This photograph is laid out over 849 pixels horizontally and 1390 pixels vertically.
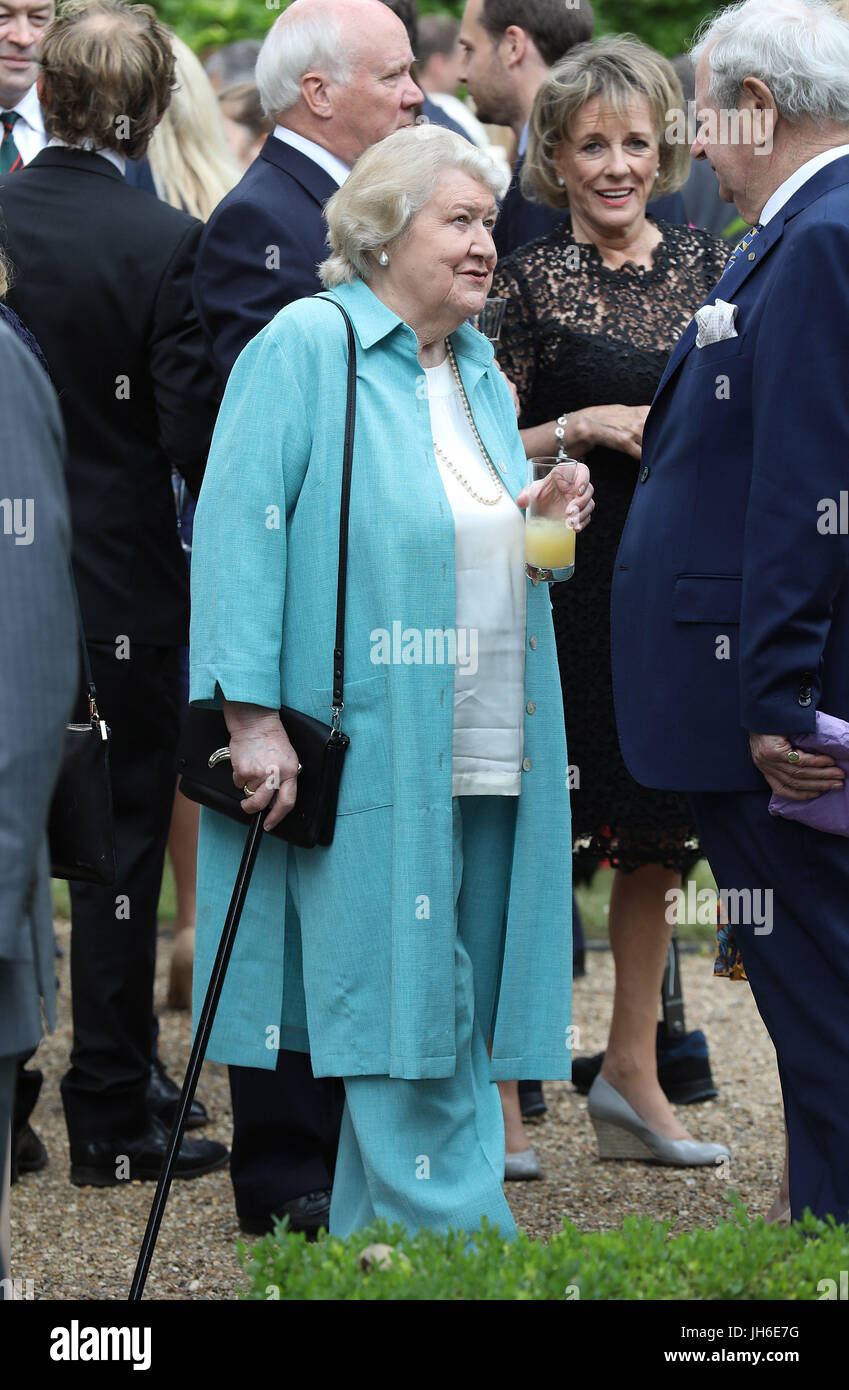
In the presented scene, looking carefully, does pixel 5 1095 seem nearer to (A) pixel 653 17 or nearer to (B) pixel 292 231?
(B) pixel 292 231

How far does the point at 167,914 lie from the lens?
7551 millimetres

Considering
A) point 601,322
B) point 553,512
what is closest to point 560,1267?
point 553,512

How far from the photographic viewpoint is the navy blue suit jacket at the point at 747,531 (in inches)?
120

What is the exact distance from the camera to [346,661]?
133 inches

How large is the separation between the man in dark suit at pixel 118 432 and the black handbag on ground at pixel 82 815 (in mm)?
1222

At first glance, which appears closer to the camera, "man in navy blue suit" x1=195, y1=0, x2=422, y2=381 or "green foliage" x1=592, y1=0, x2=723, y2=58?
"man in navy blue suit" x1=195, y1=0, x2=422, y2=381

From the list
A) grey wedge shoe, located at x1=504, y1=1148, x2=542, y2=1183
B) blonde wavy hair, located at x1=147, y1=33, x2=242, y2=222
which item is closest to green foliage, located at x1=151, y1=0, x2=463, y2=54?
blonde wavy hair, located at x1=147, y1=33, x2=242, y2=222

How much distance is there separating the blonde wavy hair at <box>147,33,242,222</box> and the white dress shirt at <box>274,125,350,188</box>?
3.38 ft

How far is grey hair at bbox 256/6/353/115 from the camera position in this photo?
4160 millimetres

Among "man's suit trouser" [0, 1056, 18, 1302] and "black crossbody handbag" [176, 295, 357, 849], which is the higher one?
"black crossbody handbag" [176, 295, 357, 849]

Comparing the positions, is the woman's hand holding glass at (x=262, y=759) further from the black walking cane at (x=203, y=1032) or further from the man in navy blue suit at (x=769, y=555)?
the man in navy blue suit at (x=769, y=555)

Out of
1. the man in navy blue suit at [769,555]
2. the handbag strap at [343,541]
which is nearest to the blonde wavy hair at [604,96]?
the man in navy blue suit at [769,555]

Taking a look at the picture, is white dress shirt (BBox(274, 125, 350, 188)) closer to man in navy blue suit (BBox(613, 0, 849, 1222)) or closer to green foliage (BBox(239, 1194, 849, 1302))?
man in navy blue suit (BBox(613, 0, 849, 1222))
